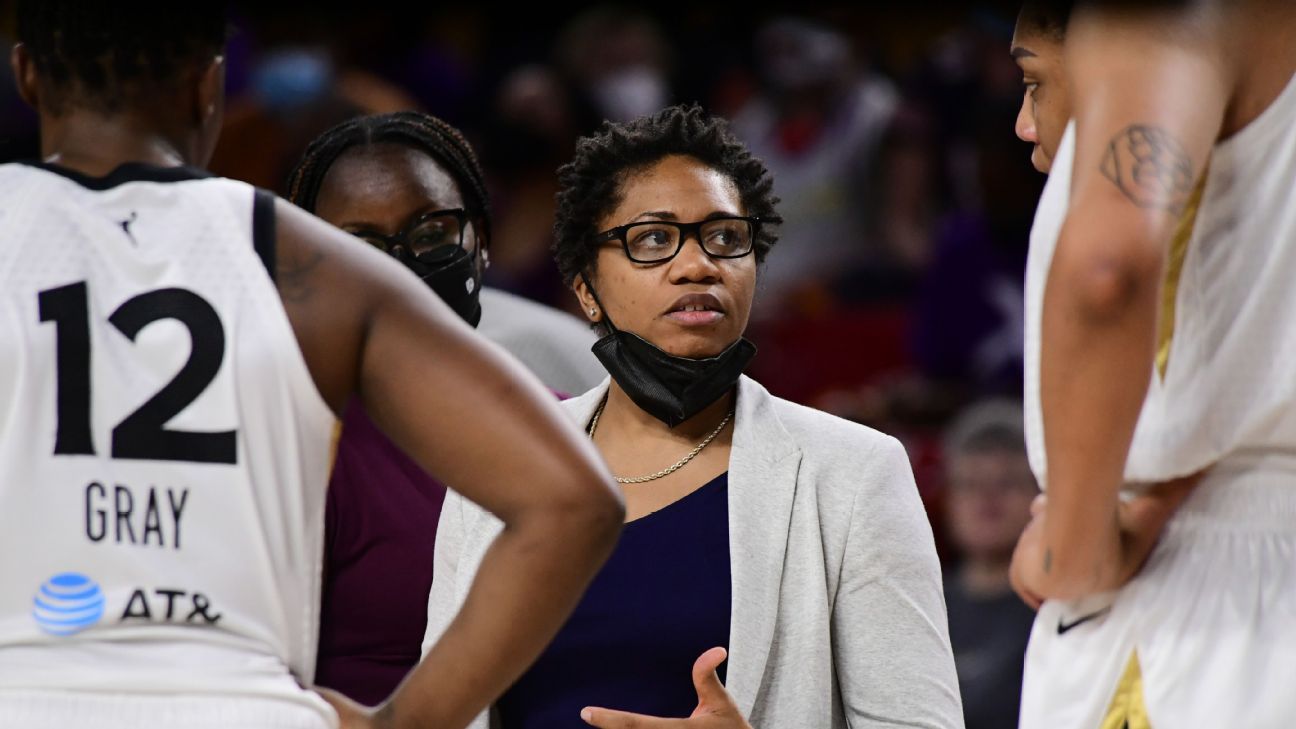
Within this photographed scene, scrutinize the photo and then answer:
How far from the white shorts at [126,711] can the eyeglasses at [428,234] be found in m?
1.43

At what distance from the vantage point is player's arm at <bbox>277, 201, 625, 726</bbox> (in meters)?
1.96

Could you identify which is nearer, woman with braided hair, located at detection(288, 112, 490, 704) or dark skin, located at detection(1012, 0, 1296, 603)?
dark skin, located at detection(1012, 0, 1296, 603)

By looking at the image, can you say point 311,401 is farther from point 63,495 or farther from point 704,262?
point 704,262

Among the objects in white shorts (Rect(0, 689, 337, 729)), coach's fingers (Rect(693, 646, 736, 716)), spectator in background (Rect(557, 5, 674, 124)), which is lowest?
coach's fingers (Rect(693, 646, 736, 716))

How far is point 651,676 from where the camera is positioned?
8.82 feet

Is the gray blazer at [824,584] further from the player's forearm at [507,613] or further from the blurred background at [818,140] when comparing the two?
the blurred background at [818,140]

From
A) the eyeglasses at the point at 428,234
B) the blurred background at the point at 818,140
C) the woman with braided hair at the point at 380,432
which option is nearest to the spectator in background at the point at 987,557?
the blurred background at the point at 818,140

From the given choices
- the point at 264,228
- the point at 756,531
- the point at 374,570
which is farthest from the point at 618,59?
the point at 264,228

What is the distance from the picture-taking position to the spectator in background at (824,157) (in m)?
6.95

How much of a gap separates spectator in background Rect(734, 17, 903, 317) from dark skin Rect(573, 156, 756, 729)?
386 centimetres

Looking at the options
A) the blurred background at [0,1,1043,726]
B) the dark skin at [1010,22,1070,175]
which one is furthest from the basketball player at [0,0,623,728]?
the blurred background at [0,1,1043,726]

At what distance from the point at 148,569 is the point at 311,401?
0.26m

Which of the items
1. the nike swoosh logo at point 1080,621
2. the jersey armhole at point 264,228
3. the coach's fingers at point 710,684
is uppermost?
the jersey armhole at point 264,228

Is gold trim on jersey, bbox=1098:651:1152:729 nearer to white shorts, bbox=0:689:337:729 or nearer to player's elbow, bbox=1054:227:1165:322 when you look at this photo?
player's elbow, bbox=1054:227:1165:322
